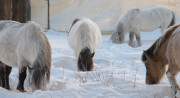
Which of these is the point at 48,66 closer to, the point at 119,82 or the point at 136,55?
the point at 119,82

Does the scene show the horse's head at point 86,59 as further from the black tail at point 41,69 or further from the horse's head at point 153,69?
the black tail at point 41,69

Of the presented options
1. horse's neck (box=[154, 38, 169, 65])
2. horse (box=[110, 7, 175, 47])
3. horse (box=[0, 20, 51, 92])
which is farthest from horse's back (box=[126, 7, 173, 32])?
horse (box=[0, 20, 51, 92])

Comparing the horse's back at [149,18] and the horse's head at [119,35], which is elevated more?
the horse's back at [149,18]

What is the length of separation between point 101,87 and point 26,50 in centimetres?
103

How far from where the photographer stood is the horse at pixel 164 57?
3.41 metres

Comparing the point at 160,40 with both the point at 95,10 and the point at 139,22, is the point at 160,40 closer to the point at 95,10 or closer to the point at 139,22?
the point at 139,22

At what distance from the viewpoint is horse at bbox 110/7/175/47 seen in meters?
11.1

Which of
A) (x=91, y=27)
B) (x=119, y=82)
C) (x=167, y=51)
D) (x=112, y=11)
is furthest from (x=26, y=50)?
(x=112, y=11)

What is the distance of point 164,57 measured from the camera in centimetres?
391

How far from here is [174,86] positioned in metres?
Answer: 3.49

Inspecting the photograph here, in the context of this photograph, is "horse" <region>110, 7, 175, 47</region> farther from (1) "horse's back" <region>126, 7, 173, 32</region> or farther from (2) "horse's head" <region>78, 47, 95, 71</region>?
(2) "horse's head" <region>78, 47, 95, 71</region>

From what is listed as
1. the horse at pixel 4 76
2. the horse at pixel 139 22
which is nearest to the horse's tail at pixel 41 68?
the horse at pixel 4 76

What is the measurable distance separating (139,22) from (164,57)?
24.5 feet

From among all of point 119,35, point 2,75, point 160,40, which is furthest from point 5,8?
point 119,35
